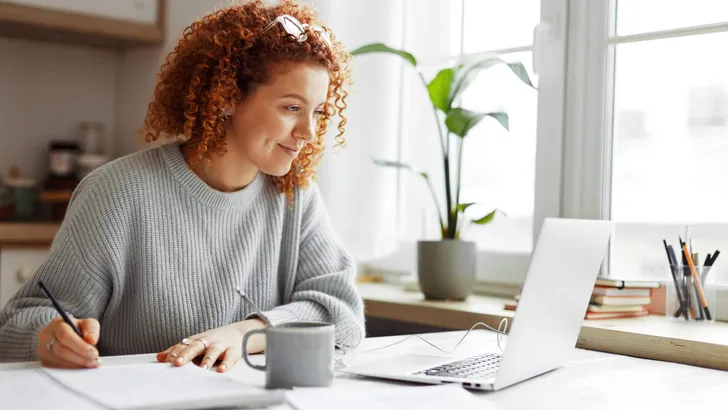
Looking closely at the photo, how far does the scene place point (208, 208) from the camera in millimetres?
1562

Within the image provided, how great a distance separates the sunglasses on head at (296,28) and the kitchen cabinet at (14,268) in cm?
148

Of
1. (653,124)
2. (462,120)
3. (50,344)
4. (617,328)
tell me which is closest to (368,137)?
(462,120)

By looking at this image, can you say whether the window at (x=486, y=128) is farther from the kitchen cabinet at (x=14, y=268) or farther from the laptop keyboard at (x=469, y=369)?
the kitchen cabinet at (x=14, y=268)

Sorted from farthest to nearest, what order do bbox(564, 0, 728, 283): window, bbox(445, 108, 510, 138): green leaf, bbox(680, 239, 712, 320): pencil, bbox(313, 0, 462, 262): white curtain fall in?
bbox(313, 0, 462, 262): white curtain < bbox(445, 108, 510, 138): green leaf < bbox(564, 0, 728, 283): window < bbox(680, 239, 712, 320): pencil

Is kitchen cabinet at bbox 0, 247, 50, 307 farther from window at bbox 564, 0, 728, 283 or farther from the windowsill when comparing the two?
window at bbox 564, 0, 728, 283

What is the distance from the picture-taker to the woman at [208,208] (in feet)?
4.74

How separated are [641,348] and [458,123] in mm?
701

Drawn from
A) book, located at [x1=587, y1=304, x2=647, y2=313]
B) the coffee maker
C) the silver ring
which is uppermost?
the coffee maker

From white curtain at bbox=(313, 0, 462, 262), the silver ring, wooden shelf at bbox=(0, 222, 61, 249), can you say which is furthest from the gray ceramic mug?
wooden shelf at bbox=(0, 222, 61, 249)

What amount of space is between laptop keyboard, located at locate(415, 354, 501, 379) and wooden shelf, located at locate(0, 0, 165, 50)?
6.57 ft

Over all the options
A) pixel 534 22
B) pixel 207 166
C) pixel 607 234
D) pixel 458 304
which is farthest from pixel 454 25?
pixel 607 234

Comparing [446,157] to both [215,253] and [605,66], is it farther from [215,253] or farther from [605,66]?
[215,253]

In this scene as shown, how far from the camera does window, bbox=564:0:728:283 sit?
1.82 meters

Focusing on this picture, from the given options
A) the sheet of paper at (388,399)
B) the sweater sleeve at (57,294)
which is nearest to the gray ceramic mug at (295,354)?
the sheet of paper at (388,399)
